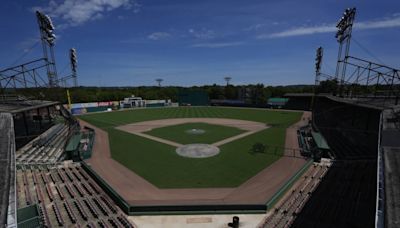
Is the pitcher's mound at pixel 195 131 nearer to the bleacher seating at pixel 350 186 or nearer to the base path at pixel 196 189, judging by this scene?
the base path at pixel 196 189

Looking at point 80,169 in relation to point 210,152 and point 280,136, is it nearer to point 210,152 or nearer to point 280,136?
point 210,152

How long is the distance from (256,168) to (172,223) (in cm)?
1025

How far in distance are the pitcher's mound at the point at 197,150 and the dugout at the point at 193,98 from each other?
59089 mm

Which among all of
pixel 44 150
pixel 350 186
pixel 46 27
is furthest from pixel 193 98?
pixel 350 186

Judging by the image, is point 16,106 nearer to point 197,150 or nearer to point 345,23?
point 197,150

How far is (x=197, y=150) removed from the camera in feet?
84.5

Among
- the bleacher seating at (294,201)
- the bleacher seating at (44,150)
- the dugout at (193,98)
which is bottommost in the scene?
the bleacher seating at (294,201)

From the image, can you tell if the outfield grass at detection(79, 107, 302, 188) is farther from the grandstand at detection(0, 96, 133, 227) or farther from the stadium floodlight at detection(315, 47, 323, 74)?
the stadium floodlight at detection(315, 47, 323, 74)

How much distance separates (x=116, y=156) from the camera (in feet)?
79.3

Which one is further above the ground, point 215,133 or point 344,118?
point 344,118

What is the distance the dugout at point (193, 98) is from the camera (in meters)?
86.2

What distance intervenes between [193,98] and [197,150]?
6225 cm

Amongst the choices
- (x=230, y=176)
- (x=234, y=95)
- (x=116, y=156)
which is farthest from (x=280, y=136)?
(x=234, y=95)

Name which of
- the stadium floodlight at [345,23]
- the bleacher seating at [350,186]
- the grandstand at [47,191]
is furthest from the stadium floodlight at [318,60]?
the grandstand at [47,191]
